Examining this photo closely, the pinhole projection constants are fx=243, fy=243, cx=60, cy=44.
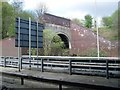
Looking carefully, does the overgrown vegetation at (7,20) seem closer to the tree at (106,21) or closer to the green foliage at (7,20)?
the green foliage at (7,20)

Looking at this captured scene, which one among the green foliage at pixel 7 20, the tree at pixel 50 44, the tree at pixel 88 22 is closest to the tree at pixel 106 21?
the tree at pixel 88 22

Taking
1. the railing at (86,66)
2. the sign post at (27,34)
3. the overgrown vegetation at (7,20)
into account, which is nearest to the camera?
the railing at (86,66)

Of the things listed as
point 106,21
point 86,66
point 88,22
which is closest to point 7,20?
point 106,21

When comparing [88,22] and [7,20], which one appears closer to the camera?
[7,20]

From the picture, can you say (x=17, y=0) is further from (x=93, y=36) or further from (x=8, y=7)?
(x=93, y=36)

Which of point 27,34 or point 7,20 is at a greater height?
point 7,20

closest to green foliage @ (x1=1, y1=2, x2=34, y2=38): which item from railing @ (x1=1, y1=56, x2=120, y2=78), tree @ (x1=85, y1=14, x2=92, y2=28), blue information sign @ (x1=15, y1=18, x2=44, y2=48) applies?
blue information sign @ (x1=15, y1=18, x2=44, y2=48)

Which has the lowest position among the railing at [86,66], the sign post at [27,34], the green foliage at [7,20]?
the railing at [86,66]

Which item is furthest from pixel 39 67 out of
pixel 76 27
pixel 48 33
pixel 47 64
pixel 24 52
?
pixel 76 27

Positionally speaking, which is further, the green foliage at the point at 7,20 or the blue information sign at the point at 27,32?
the green foliage at the point at 7,20

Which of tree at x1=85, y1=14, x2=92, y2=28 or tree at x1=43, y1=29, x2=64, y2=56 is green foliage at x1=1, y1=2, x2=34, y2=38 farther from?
tree at x1=85, y1=14, x2=92, y2=28

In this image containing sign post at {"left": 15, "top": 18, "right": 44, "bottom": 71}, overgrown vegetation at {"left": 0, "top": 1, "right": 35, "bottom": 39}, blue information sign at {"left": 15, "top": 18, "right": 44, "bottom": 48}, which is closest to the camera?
sign post at {"left": 15, "top": 18, "right": 44, "bottom": 71}

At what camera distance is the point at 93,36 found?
4625 centimetres

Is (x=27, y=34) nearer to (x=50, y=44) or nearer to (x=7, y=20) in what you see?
(x=50, y=44)
